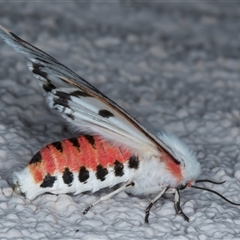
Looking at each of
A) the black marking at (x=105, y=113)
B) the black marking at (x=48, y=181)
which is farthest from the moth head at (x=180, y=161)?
the black marking at (x=48, y=181)

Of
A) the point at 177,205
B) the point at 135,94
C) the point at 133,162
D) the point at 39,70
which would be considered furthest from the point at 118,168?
the point at 135,94

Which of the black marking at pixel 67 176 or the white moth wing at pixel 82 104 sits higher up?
the white moth wing at pixel 82 104

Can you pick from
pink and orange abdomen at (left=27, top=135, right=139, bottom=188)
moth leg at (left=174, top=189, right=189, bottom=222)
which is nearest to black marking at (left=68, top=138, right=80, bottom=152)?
pink and orange abdomen at (left=27, top=135, right=139, bottom=188)

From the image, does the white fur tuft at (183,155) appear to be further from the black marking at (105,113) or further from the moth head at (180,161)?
the black marking at (105,113)

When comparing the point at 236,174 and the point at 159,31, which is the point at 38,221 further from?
the point at 159,31

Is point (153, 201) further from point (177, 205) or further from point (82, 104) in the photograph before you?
point (82, 104)

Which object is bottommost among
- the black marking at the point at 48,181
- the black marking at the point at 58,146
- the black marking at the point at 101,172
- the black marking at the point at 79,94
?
the black marking at the point at 48,181

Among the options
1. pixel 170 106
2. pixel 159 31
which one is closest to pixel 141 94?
pixel 170 106
